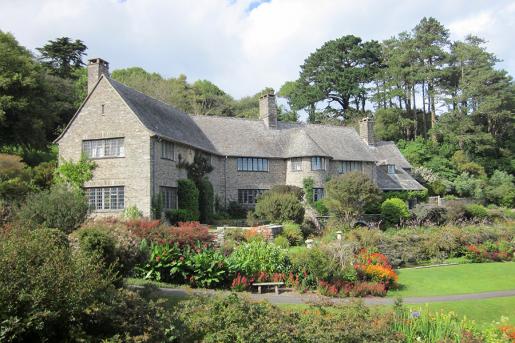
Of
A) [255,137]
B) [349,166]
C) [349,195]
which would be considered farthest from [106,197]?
[349,166]

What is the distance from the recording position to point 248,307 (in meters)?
9.88

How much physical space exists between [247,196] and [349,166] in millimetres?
10006

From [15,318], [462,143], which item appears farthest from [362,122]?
[15,318]

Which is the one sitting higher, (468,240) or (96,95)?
(96,95)

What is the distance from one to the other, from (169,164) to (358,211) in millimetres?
14278

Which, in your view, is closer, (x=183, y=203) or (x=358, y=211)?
(x=183, y=203)

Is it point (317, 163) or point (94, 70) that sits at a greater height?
point (94, 70)

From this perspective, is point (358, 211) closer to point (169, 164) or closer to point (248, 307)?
point (169, 164)

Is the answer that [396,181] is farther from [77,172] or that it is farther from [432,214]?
[77,172]

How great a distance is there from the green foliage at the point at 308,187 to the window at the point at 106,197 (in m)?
15.5

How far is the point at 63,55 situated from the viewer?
5572 centimetres

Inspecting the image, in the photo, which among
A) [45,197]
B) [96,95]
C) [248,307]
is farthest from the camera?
[96,95]

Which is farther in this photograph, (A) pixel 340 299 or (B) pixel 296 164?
(B) pixel 296 164

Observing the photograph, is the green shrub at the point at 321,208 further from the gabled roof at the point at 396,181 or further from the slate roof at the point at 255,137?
the gabled roof at the point at 396,181
